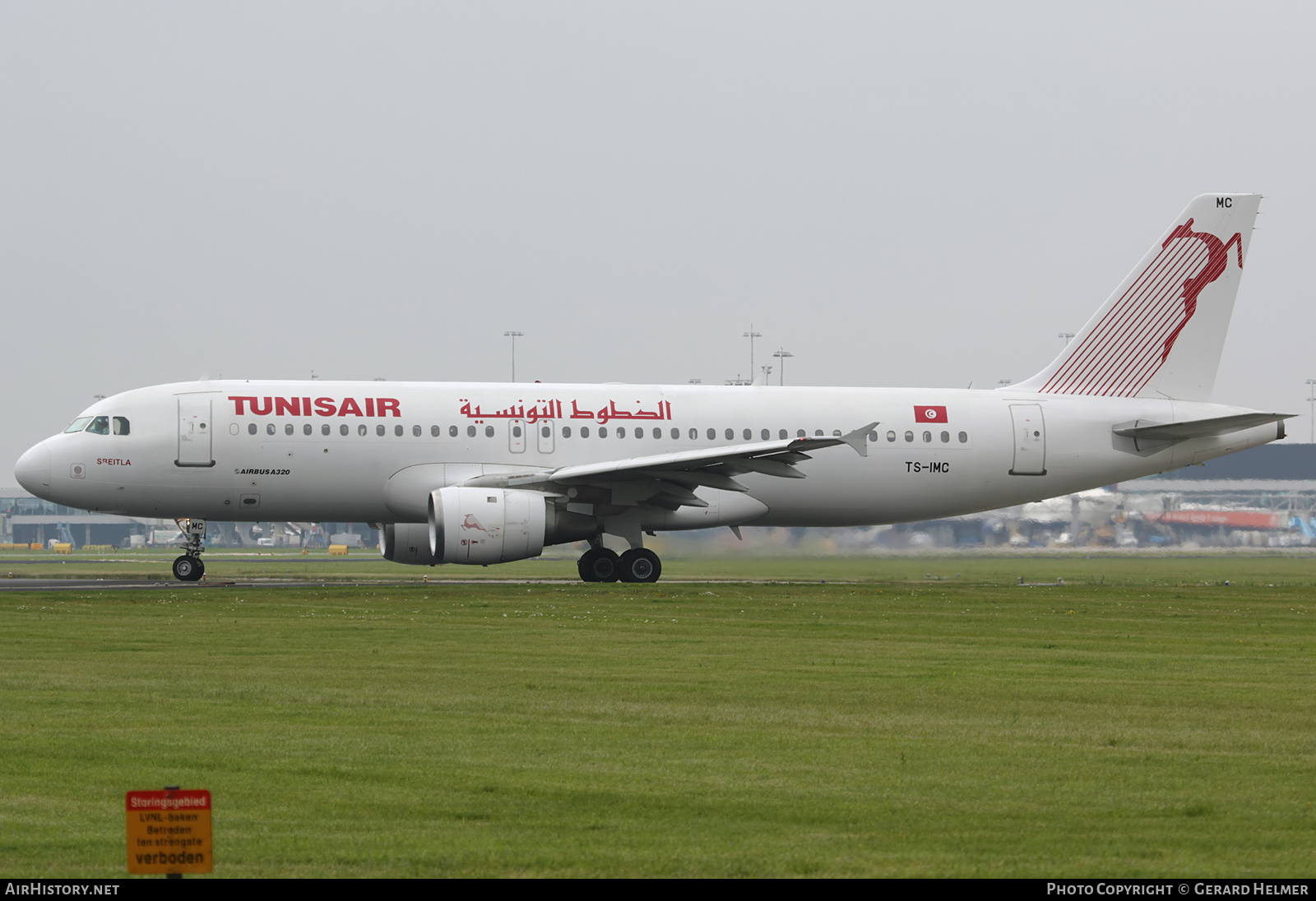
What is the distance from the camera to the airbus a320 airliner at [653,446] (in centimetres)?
3166

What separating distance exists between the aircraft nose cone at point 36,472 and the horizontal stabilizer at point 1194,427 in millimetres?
22987

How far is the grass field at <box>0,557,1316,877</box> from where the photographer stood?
795 centimetres

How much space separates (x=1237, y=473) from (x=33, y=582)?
48.0 m

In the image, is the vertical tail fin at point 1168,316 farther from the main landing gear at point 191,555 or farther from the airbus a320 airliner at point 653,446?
the main landing gear at point 191,555

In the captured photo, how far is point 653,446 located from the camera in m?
33.7

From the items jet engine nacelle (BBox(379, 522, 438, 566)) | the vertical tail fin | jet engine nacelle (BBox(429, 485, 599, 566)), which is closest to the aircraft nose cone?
jet engine nacelle (BBox(379, 522, 438, 566))

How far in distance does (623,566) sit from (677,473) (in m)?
2.68

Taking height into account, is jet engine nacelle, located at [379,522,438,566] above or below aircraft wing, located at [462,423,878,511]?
below

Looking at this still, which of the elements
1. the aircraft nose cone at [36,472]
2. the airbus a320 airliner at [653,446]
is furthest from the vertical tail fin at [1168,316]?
the aircraft nose cone at [36,472]

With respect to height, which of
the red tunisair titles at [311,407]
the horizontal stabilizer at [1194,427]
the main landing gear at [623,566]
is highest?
the red tunisair titles at [311,407]

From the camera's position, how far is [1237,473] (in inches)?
2534

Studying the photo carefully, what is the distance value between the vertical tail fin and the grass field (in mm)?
13568

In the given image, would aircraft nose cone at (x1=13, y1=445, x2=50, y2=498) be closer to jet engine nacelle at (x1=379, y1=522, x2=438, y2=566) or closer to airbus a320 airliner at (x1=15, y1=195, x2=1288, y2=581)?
airbus a320 airliner at (x1=15, y1=195, x2=1288, y2=581)

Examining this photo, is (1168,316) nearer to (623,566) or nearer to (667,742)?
(623,566)
